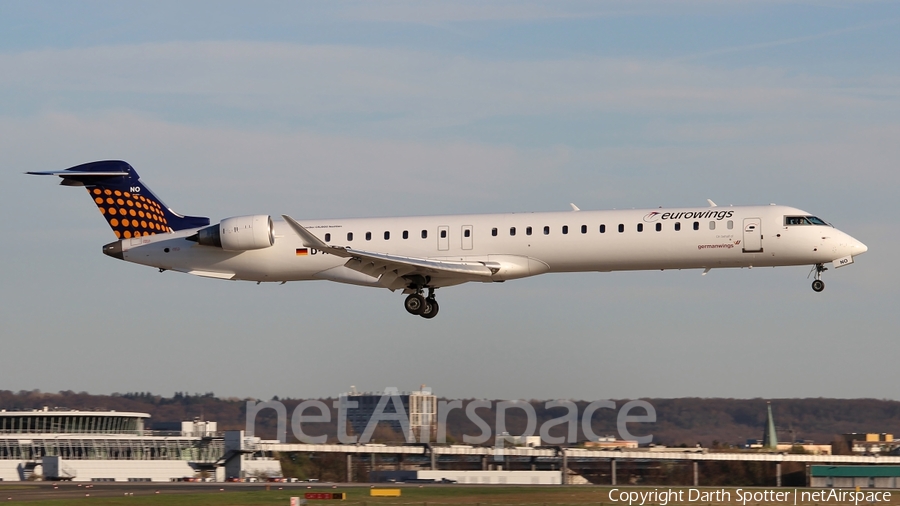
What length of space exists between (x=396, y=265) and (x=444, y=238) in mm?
1849

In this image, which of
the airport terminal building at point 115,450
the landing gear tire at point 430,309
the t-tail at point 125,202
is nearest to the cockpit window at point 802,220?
the landing gear tire at point 430,309

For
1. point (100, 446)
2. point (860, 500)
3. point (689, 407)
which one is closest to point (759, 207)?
point (860, 500)

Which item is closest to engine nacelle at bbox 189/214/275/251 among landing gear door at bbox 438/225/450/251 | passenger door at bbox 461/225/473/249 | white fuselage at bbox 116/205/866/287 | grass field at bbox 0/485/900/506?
white fuselage at bbox 116/205/866/287

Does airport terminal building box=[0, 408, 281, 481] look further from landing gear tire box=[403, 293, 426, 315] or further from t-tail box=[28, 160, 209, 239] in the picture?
landing gear tire box=[403, 293, 426, 315]

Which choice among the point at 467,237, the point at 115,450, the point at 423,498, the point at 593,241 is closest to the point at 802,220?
the point at 593,241

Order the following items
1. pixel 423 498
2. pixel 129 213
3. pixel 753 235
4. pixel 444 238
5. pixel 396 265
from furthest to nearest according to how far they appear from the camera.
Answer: pixel 129 213, pixel 444 238, pixel 396 265, pixel 753 235, pixel 423 498

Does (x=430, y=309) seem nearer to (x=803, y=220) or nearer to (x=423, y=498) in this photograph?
(x=423, y=498)

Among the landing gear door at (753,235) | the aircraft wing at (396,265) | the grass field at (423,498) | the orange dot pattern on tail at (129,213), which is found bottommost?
the grass field at (423,498)

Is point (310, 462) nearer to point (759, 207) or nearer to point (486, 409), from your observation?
point (486, 409)

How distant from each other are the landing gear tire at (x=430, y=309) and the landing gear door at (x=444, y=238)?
194 cm

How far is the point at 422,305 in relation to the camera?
33.1 metres

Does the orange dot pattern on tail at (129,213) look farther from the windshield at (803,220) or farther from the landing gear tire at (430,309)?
the windshield at (803,220)

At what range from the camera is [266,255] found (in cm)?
3350

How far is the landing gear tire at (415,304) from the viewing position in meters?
33.1
